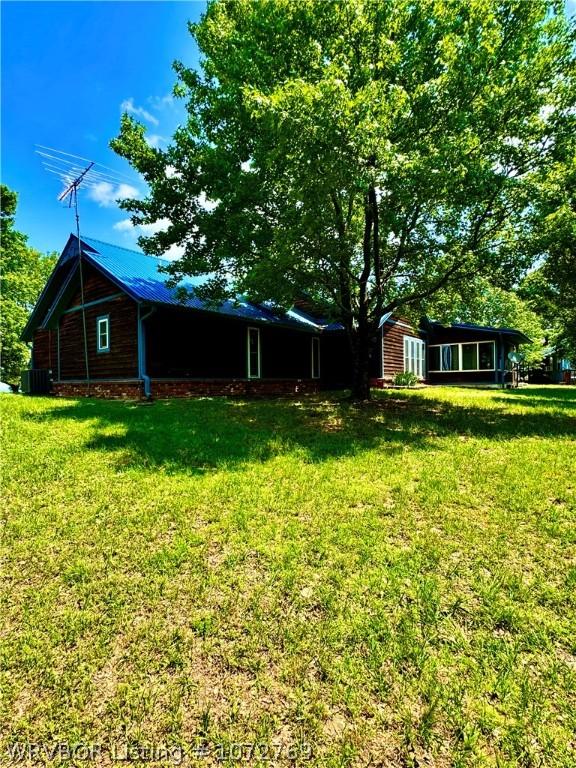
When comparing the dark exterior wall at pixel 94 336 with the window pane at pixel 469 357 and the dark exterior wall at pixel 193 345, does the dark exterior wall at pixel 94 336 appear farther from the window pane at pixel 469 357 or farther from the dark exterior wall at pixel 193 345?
the window pane at pixel 469 357

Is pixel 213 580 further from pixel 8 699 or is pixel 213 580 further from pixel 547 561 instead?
pixel 547 561

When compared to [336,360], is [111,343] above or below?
above

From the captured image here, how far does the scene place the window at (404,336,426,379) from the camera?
74.8ft

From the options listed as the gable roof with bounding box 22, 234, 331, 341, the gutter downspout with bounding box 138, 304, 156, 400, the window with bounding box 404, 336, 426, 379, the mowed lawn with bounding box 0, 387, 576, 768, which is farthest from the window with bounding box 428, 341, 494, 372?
the mowed lawn with bounding box 0, 387, 576, 768

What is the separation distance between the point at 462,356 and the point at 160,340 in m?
20.2

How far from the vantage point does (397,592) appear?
3031 mm

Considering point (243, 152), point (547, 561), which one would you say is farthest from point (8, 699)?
point (243, 152)

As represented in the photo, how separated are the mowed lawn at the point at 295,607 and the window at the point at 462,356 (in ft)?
69.3

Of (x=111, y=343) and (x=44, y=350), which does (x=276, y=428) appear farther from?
(x=44, y=350)

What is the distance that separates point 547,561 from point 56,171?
15.8 metres

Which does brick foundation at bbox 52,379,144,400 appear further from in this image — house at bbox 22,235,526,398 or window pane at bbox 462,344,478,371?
window pane at bbox 462,344,478,371

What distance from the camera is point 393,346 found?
21.2 meters

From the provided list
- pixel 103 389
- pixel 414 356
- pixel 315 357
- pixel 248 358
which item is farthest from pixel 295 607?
pixel 414 356

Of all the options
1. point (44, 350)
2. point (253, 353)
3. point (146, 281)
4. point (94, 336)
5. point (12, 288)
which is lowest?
point (253, 353)
